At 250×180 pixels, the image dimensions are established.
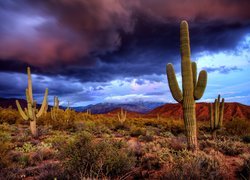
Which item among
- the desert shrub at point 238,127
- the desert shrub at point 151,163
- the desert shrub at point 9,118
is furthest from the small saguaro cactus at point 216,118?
the desert shrub at point 9,118

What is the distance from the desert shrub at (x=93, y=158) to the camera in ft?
A: 24.8

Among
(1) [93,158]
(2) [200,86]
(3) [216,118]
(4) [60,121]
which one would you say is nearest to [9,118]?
(4) [60,121]

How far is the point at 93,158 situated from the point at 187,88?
5532mm

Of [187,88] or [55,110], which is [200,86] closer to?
[187,88]

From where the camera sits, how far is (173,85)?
38.2 ft

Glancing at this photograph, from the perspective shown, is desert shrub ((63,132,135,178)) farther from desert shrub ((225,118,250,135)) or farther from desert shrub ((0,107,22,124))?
desert shrub ((0,107,22,124))

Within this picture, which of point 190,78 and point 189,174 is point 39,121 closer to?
point 190,78

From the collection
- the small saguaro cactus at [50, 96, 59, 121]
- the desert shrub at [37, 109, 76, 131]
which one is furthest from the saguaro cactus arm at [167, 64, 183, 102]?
the small saguaro cactus at [50, 96, 59, 121]

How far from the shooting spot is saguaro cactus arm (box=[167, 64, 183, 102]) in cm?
1146

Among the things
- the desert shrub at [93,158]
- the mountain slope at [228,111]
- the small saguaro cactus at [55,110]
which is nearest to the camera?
the desert shrub at [93,158]

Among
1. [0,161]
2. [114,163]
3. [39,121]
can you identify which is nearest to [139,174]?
[114,163]

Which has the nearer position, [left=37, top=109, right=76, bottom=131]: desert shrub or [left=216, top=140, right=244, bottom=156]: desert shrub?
[left=216, top=140, right=244, bottom=156]: desert shrub

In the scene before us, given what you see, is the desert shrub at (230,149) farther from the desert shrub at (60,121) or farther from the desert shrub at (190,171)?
the desert shrub at (60,121)

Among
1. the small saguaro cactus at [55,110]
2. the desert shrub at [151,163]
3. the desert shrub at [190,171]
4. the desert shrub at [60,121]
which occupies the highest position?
the small saguaro cactus at [55,110]
